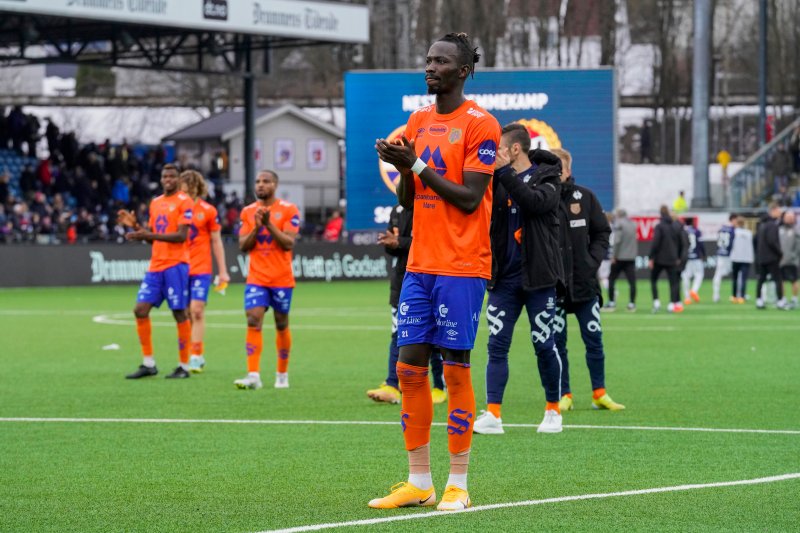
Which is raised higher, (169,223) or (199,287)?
(169,223)

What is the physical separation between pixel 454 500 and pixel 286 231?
7074 mm

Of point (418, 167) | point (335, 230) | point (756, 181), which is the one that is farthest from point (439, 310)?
point (756, 181)

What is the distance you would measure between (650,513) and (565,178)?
16.5 feet

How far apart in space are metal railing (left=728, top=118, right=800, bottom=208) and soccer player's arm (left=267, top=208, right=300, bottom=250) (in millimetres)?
33242

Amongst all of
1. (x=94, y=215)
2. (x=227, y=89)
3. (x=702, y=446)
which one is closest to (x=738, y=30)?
(x=227, y=89)

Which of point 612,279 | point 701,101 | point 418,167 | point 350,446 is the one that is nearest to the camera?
point 418,167

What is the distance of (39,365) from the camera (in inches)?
661

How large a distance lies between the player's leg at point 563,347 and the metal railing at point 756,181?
34366 mm

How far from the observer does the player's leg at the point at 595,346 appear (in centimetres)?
1195

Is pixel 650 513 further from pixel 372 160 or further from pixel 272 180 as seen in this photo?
pixel 372 160

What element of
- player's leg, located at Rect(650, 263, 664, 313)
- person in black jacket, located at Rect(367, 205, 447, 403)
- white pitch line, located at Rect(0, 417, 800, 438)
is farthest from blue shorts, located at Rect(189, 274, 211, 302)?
player's leg, located at Rect(650, 263, 664, 313)

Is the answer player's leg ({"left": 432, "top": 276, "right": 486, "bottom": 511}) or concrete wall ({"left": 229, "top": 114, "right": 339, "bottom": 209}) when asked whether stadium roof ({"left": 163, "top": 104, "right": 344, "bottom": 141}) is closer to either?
concrete wall ({"left": 229, "top": 114, "right": 339, "bottom": 209})

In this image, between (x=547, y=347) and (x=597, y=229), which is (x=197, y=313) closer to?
(x=597, y=229)

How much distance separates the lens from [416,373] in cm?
754
